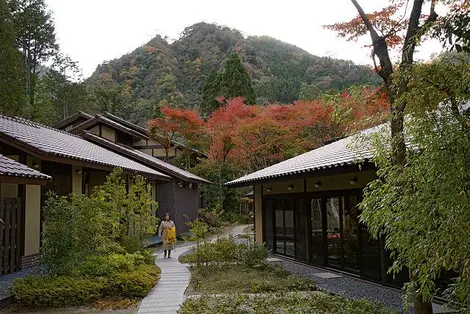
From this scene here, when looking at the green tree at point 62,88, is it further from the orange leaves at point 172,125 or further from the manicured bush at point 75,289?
the manicured bush at point 75,289

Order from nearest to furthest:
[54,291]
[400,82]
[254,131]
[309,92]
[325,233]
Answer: [400,82], [54,291], [325,233], [254,131], [309,92]

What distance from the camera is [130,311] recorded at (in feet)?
22.9

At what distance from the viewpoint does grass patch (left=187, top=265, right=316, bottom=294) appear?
8.33 m

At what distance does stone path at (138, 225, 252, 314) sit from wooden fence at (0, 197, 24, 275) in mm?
3078

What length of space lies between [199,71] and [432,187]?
47.3 meters

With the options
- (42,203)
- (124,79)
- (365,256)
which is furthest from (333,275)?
(124,79)

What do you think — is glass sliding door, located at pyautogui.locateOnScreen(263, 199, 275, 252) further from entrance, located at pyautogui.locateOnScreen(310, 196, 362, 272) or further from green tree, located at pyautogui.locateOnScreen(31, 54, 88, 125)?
→ green tree, located at pyautogui.locateOnScreen(31, 54, 88, 125)

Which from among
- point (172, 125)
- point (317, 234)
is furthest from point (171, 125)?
point (317, 234)

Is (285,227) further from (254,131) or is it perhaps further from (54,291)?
(254,131)

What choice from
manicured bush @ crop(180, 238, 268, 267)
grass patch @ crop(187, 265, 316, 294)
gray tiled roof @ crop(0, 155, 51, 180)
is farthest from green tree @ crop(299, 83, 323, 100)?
gray tiled roof @ crop(0, 155, 51, 180)

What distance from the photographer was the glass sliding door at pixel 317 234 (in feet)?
36.1

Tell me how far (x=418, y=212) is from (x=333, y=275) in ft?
22.0

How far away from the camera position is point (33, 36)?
101 ft

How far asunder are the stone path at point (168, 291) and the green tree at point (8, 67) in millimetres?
14784
